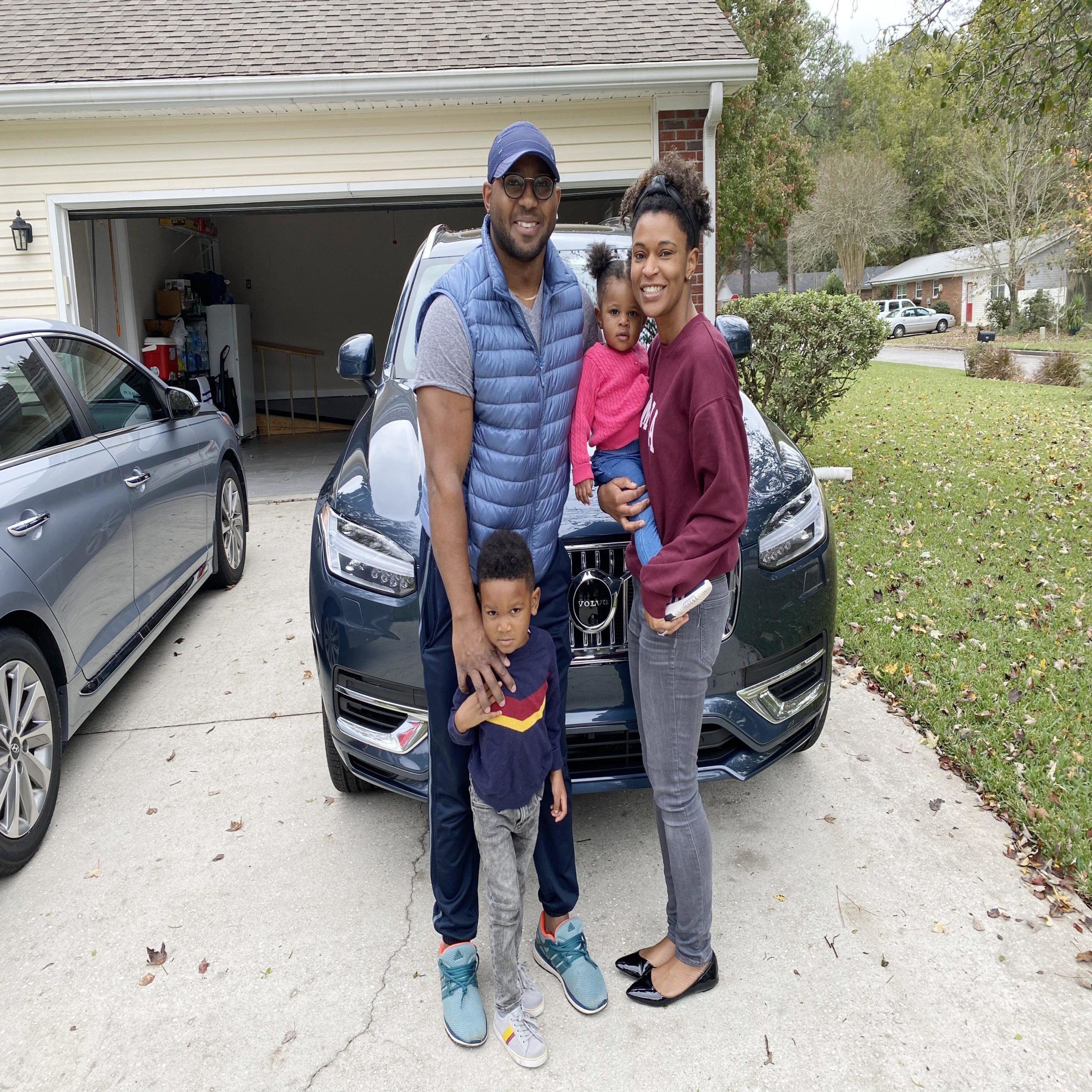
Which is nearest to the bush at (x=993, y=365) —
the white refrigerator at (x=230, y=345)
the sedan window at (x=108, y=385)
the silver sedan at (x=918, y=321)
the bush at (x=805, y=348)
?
the bush at (x=805, y=348)

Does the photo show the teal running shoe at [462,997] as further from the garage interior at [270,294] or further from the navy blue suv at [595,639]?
the garage interior at [270,294]

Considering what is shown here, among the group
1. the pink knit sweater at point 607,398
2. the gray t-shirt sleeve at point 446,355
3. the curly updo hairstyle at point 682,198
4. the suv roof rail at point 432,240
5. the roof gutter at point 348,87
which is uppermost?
the roof gutter at point 348,87

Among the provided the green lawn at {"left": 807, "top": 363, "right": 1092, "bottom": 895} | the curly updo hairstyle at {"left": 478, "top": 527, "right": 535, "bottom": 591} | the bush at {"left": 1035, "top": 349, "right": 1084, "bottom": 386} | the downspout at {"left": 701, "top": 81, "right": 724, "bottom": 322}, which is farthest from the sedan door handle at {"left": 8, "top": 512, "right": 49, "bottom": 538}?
the bush at {"left": 1035, "top": 349, "right": 1084, "bottom": 386}

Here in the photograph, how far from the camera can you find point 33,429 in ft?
11.4

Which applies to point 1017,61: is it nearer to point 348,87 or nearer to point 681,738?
point 348,87

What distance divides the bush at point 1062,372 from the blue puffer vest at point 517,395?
18.4 m

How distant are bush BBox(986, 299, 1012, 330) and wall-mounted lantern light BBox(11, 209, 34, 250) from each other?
1502 inches

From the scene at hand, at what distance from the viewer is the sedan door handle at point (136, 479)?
404 centimetres

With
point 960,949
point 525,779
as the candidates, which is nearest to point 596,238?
point 525,779

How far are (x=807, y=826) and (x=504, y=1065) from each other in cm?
142

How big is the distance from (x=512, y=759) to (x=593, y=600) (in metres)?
0.67

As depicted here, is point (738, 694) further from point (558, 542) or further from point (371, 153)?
point (371, 153)

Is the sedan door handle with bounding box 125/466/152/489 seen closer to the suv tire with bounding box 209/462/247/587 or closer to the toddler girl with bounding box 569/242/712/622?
the suv tire with bounding box 209/462/247/587

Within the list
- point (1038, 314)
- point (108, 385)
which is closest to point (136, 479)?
point (108, 385)
